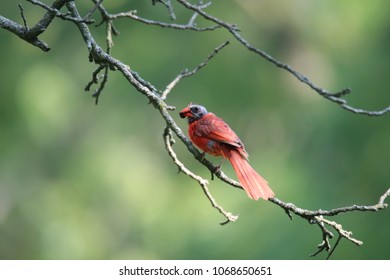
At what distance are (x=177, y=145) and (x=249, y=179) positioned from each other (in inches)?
359

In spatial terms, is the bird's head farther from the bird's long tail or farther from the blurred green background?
the blurred green background

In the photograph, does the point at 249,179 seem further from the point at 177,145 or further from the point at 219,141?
the point at 177,145

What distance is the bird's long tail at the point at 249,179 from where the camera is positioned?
373 centimetres

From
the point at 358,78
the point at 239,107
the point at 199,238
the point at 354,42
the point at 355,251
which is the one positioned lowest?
the point at 199,238

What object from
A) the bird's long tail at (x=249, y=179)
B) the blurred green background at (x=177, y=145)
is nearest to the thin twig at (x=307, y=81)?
the bird's long tail at (x=249, y=179)

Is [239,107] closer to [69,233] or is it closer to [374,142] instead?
[374,142]

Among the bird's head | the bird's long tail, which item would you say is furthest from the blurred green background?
the bird's long tail

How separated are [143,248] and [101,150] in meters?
1.88

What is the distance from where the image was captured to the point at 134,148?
45.5ft

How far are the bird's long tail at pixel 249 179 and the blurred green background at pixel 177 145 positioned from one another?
607 cm

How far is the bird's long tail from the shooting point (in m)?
3.73

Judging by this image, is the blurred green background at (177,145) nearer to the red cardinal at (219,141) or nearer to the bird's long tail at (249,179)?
the red cardinal at (219,141)

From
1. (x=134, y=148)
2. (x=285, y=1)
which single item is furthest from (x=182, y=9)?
(x=285, y=1)

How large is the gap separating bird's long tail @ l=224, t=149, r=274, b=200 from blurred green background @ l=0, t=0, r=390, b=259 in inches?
239
